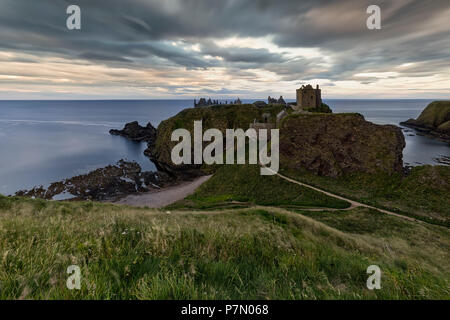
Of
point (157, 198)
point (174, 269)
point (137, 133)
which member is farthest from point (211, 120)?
point (174, 269)

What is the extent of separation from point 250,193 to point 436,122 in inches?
6569

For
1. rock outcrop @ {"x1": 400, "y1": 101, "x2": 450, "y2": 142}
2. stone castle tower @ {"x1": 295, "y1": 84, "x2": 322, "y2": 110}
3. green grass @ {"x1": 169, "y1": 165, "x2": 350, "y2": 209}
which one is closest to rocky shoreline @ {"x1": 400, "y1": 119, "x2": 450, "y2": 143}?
rock outcrop @ {"x1": 400, "y1": 101, "x2": 450, "y2": 142}

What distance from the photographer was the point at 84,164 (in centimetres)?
8256

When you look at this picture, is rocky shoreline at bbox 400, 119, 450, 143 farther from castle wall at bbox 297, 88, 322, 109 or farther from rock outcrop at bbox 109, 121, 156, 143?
rock outcrop at bbox 109, 121, 156, 143

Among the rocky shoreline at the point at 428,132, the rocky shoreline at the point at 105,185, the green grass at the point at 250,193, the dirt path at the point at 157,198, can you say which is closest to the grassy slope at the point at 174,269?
the green grass at the point at 250,193

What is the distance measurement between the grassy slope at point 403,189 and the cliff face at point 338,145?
2616 mm

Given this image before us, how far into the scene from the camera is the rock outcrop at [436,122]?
125 metres

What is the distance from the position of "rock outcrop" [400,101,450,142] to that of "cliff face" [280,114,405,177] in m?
101

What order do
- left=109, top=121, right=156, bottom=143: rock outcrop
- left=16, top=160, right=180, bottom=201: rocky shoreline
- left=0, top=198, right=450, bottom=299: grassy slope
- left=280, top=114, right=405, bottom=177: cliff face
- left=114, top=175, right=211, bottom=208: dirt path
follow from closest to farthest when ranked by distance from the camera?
left=0, top=198, right=450, bottom=299: grassy slope, left=280, top=114, right=405, bottom=177: cliff face, left=114, top=175, right=211, bottom=208: dirt path, left=16, top=160, right=180, bottom=201: rocky shoreline, left=109, top=121, right=156, bottom=143: rock outcrop

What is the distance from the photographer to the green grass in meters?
37.8

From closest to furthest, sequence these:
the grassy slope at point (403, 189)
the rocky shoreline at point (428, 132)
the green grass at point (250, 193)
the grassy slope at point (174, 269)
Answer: the grassy slope at point (174, 269), the grassy slope at point (403, 189), the green grass at point (250, 193), the rocky shoreline at point (428, 132)

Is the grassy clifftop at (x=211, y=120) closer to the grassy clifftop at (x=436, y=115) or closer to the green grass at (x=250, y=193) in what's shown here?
the green grass at (x=250, y=193)
